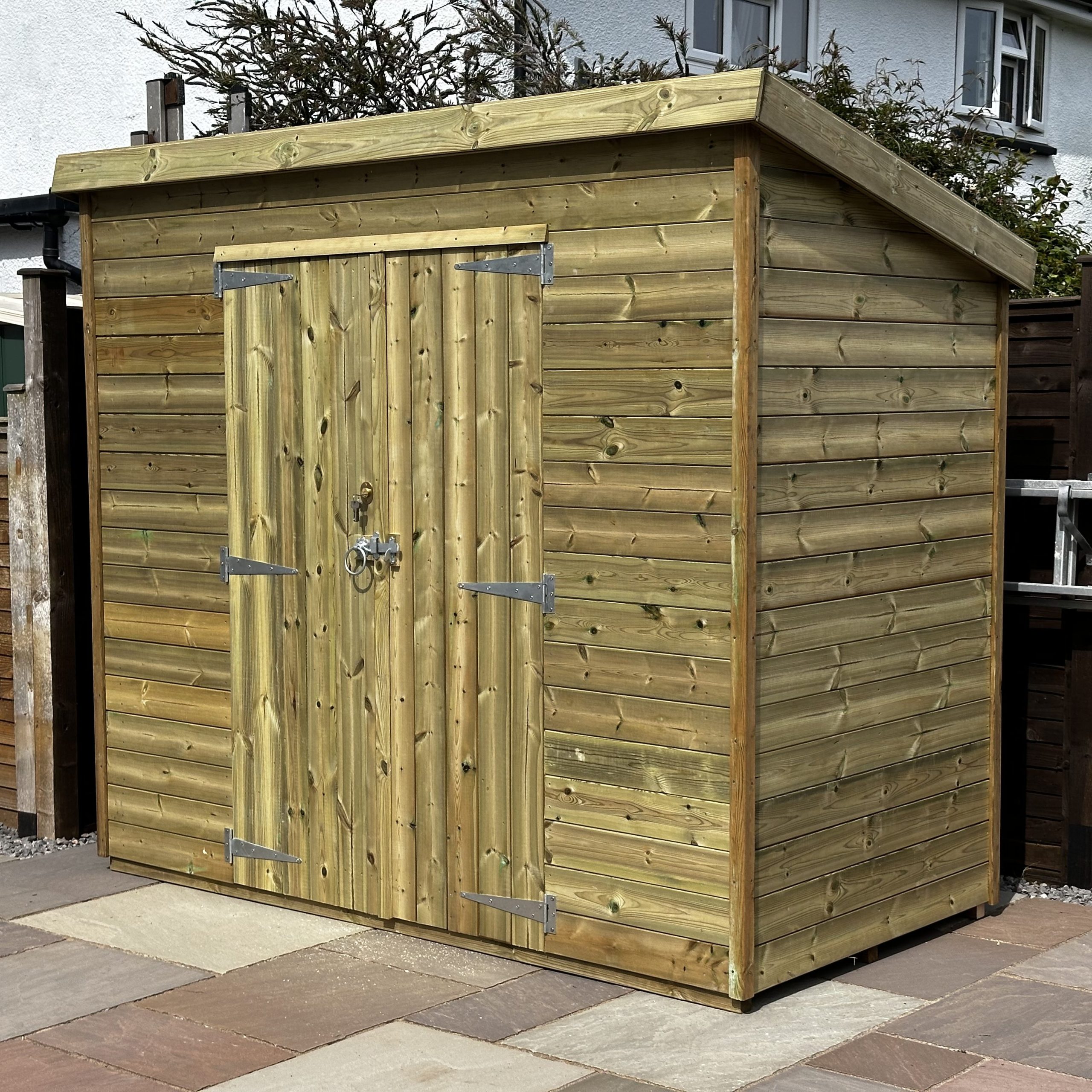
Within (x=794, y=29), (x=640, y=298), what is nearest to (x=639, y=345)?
(x=640, y=298)

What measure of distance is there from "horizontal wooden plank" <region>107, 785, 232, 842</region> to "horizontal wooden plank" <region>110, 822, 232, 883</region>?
0.02 m

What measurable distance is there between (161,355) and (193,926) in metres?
2.01

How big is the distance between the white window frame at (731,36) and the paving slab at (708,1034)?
6385mm

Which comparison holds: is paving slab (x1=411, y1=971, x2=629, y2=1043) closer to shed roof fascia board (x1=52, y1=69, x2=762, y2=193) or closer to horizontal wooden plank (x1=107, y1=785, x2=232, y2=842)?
horizontal wooden plank (x1=107, y1=785, x2=232, y2=842)

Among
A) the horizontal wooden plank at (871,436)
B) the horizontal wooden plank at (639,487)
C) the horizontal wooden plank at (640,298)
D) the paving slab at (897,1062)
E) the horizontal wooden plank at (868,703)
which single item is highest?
the horizontal wooden plank at (640,298)

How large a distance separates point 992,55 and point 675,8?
12.6 ft

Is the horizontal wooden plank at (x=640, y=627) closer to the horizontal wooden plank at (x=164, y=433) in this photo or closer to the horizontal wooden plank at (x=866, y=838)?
the horizontal wooden plank at (x=866, y=838)

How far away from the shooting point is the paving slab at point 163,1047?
4.10 m

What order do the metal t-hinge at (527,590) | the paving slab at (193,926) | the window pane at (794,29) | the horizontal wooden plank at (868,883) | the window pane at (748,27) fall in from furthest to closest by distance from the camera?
the window pane at (794,29) < the window pane at (748,27) < the paving slab at (193,926) < the metal t-hinge at (527,590) < the horizontal wooden plank at (868,883)

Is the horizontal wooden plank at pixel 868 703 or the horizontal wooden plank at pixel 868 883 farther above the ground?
the horizontal wooden plank at pixel 868 703

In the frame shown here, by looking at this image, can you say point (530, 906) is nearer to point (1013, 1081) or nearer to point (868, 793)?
point (868, 793)

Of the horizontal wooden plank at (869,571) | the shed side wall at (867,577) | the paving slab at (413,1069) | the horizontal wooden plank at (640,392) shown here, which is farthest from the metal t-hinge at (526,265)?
the paving slab at (413,1069)

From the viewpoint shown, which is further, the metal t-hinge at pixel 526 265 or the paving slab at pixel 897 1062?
the metal t-hinge at pixel 526 265

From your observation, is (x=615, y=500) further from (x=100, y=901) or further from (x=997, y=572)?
(x=100, y=901)
